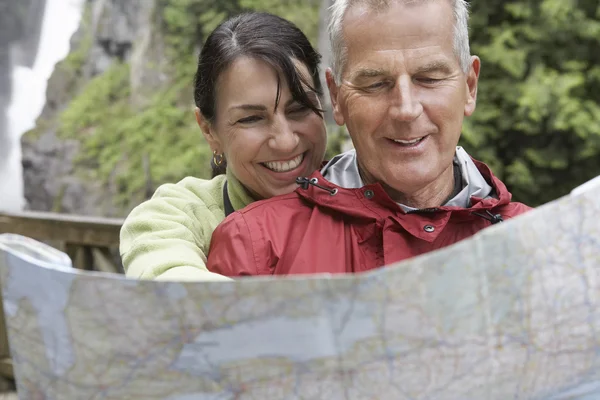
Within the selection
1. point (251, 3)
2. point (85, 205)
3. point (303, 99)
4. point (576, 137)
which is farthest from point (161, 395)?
point (85, 205)

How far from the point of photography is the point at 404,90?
110cm

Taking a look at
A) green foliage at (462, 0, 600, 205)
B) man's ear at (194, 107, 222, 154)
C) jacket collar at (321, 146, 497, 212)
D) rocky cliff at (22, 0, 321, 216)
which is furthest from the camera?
rocky cliff at (22, 0, 321, 216)

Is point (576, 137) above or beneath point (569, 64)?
beneath

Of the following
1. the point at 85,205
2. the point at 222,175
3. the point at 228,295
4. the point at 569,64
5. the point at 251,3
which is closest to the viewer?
the point at 228,295

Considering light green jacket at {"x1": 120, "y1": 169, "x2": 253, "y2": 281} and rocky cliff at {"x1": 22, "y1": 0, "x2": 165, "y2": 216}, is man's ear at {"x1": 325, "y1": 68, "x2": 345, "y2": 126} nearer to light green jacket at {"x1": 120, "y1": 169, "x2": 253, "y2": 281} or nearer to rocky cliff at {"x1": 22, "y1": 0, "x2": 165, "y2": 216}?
light green jacket at {"x1": 120, "y1": 169, "x2": 253, "y2": 281}

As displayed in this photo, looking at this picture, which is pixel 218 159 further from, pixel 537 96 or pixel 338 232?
pixel 537 96

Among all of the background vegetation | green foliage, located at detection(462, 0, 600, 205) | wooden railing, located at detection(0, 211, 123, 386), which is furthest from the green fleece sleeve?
green foliage, located at detection(462, 0, 600, 205)

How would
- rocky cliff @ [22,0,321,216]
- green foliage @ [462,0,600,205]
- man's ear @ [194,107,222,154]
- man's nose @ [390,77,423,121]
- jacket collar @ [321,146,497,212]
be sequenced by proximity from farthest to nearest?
rocky cliff @ [22,0,321,216], green foliage @ [462,0,600,205], man's ear @ [194,107,222,154], jacket collar @ [321,146,497,212], man's nose @ [390,77,423,121]

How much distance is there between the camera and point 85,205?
37.9ft

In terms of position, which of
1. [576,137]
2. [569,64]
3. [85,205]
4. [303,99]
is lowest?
[85,205]

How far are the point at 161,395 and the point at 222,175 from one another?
0.98 m

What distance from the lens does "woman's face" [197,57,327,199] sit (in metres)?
1.42

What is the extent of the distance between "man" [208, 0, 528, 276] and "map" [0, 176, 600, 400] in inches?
15.2

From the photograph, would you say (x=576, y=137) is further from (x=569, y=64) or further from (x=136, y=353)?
(x=136, y=353)
